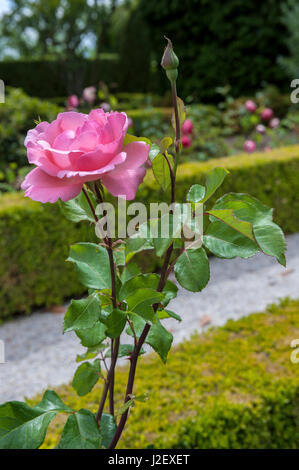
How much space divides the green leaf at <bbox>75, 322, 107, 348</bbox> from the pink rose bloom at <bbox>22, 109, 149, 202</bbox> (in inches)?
9.8

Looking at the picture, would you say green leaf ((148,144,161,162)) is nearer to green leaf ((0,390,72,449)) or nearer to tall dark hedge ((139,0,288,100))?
green leaf ((0,390,72,449))

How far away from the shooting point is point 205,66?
34.5 feet

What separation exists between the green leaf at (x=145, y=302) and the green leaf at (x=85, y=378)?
27 centimetres

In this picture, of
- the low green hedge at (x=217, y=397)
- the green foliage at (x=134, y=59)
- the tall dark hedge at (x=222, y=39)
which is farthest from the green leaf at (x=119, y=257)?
the green foliage at (x=134, y=59)

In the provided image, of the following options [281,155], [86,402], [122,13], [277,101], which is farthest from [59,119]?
[122,13]

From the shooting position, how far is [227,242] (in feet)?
2.13

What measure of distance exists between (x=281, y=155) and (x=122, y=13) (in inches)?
488

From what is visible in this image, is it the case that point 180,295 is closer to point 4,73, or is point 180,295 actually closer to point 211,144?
point 211,144

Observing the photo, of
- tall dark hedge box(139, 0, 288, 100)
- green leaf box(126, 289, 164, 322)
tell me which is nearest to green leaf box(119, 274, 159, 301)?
green leaf box(126, 289, 164, 322)

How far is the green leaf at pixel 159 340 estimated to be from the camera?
0.75 meters

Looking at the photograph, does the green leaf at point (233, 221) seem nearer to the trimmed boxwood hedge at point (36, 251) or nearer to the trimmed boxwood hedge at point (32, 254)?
the trimmed boxwood hedge at point (36, 251)

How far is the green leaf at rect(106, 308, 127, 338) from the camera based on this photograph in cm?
70

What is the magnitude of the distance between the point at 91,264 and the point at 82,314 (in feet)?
0.40

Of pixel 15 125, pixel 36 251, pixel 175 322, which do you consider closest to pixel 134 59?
pixel 15 125
